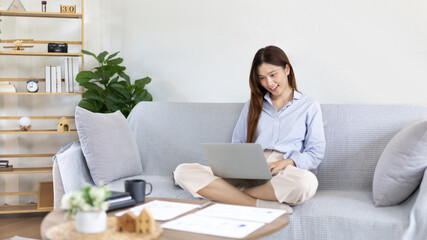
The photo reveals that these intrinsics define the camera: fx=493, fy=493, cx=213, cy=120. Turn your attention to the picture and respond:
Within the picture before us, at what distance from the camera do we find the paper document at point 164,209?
152 cm

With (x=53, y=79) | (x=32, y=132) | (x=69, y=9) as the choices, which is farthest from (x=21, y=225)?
(x=69, y=9)

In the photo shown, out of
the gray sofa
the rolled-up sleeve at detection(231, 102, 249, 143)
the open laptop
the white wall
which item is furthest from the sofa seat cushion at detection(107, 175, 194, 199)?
the white wall

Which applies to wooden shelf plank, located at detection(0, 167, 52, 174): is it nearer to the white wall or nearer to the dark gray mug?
the white wall

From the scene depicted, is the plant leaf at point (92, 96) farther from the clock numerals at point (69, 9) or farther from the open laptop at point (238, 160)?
the open laptop at point (238, 160)

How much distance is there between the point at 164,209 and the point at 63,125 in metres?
2.39

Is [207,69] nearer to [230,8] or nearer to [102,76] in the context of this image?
[230,8]

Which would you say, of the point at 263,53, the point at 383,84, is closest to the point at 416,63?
the point at 383,84

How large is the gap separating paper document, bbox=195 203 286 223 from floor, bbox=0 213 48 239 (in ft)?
6.47

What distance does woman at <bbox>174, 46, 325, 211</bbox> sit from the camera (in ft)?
7.06

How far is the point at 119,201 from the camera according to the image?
5.33 ft

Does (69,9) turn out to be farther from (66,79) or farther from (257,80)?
(257,80)

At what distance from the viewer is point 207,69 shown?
12.8 feet

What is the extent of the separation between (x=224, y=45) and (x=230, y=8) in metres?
0.29

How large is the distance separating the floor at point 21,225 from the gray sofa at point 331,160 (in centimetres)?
86
